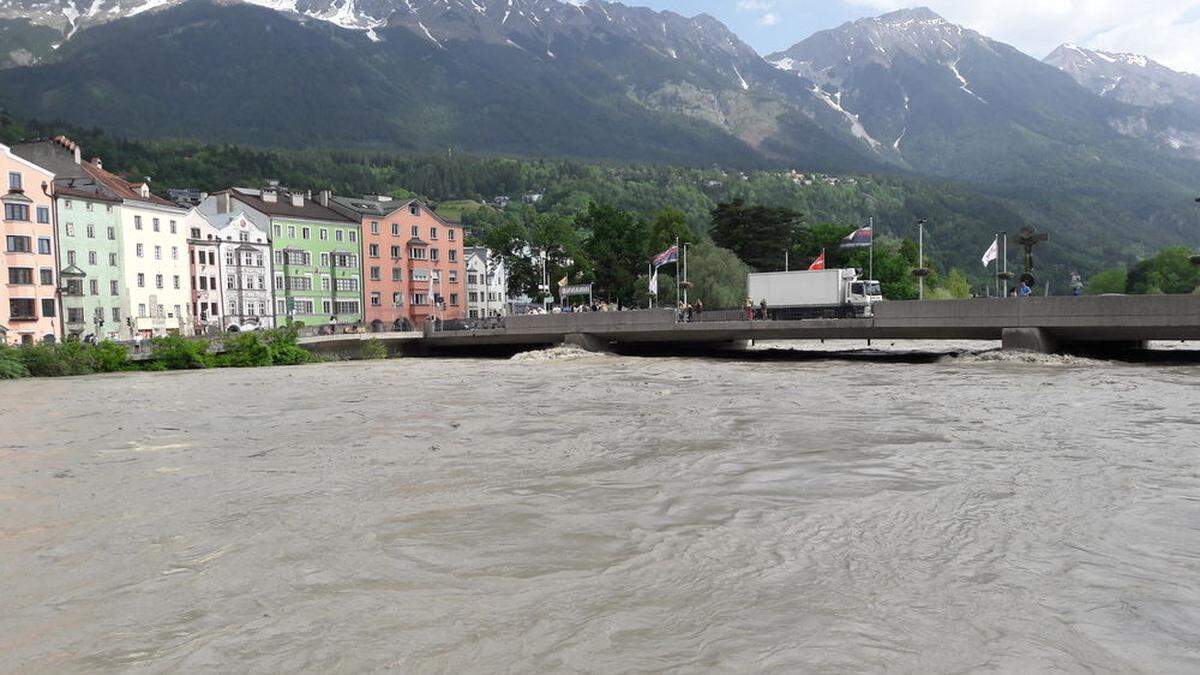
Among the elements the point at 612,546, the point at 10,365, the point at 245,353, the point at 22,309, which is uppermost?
the point at 22,309

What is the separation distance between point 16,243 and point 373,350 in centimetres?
2907

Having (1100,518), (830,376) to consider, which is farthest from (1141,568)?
(830,376)

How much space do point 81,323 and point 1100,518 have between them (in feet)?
265

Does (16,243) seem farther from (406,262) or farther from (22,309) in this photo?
(406,262)

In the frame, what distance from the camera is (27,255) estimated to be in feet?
226

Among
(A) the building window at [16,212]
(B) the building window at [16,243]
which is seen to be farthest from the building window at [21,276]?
(A) the building window at [16,212]

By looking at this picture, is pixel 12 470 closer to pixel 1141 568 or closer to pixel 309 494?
pixel 309 494

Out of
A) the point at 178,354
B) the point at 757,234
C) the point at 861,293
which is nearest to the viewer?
the point at 178,354

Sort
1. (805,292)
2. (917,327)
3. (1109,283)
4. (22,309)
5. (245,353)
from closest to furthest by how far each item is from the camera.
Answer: (917,327)
(245,353)
(805,292)
(22,309)
(1109,283)

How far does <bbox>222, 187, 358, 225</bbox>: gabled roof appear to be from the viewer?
95.6m

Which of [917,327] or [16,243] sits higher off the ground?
[16,243]

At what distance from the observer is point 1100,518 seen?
10344 millimetres

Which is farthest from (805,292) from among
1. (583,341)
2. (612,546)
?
(612,546)

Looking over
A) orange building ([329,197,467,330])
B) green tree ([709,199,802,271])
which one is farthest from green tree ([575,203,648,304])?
orange building ([329,197,467,330])
